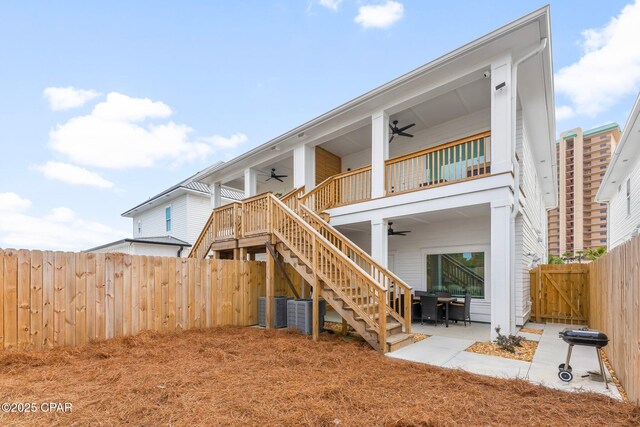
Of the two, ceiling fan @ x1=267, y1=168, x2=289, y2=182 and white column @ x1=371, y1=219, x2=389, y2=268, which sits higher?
ceiling fan @ x1=267, y1=168, x2=289, y2=182

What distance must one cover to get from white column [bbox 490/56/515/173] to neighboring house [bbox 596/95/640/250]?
362cm

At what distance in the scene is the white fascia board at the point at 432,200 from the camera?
632 cm

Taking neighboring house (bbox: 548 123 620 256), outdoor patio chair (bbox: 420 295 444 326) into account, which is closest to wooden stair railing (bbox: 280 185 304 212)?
outdoor patio chair (bbox: 420 295 444 326)

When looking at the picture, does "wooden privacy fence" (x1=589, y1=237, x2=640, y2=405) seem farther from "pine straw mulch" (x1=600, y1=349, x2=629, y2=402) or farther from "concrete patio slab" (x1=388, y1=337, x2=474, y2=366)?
"concrete patio slab" (x1=388, y1=337, x2=474, y2=366)

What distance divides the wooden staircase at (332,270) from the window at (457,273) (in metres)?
2.63

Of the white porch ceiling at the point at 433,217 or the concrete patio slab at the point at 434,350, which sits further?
the white porch ceiling at the point at 433,217

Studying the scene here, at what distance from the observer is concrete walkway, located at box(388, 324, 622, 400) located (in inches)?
157

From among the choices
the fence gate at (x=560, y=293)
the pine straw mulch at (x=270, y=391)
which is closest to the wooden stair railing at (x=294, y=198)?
the pine straw mulch at (x=270, y=391)

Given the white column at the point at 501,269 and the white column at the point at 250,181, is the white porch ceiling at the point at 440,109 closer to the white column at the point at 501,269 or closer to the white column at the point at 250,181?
the white column at the point at 501,269

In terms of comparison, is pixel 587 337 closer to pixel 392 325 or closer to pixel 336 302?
pixel 392 325

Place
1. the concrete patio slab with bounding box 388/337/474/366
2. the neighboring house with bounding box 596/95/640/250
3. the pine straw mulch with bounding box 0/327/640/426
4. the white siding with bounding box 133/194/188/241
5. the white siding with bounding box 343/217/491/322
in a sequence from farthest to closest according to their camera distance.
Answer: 1. the white siding with bounding box 133/194/188/241
2. the white siding with bounding box 343/217/491/322
3. the neighboring house with bounding box 596/95/640/250
4. the concrete patio slab with bounding box 388/337/474/366
5. the pine straw mulch with bounding box 0/327/640/426

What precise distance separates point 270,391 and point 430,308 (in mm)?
5454

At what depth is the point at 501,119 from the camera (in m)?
6.37

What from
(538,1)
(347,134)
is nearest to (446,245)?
(347,134)
